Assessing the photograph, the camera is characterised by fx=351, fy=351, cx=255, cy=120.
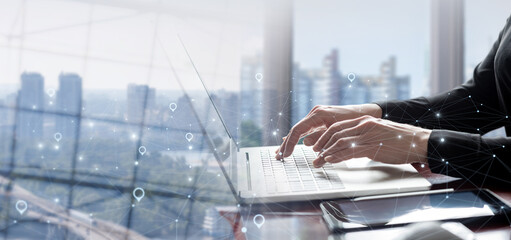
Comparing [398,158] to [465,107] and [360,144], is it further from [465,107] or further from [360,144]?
[465,107]

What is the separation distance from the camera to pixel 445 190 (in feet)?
2.01

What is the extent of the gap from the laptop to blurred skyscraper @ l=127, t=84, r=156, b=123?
3.5 inches

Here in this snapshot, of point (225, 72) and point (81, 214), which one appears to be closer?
point (81, 214)

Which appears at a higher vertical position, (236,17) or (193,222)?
(236,17)

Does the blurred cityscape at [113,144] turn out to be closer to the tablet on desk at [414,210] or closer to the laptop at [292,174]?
the laptop at [292,174]

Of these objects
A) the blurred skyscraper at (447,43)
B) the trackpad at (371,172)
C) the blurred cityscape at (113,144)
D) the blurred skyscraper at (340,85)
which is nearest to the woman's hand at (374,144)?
the trackpad at (371,172)

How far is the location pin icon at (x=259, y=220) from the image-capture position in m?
0.55

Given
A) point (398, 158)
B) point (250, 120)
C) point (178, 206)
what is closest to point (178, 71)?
point (250, 120)

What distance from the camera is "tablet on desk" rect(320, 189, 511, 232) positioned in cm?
52

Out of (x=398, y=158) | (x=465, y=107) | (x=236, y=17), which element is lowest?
(x=398, y=158)

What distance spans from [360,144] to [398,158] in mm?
81

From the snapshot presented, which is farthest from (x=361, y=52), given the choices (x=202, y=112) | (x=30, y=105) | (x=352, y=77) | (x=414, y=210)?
(x=30, y=105)

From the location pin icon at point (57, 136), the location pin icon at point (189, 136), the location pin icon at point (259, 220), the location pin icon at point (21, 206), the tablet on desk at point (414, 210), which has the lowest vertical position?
the location pin icon at point (21, 206)

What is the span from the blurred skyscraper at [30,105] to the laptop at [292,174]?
32cm
